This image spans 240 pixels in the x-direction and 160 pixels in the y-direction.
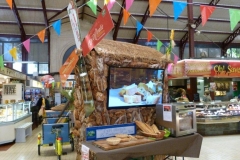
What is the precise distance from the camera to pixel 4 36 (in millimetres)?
17562

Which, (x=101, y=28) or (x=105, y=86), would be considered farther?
(x=105, y=86)

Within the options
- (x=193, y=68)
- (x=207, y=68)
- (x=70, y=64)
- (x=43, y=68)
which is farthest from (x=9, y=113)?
(x=43, y=68)

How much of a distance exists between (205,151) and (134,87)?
307cm

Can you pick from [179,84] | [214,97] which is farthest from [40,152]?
[179,84]

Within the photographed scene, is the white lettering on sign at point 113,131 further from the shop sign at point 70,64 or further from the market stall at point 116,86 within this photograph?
the shop sign at point 70,64

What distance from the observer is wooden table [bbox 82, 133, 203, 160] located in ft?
9.98

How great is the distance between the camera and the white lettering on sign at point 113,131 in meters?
3.68

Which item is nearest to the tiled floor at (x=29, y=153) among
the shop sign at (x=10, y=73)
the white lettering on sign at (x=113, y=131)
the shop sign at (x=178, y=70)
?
the white lettering on sign at (x=113, y=131)

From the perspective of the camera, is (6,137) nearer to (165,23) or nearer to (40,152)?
(40,152)

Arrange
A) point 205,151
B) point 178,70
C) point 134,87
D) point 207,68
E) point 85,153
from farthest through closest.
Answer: point 178,70 < point 207,68 < point 205,151 < point 134,87 < point 85,153

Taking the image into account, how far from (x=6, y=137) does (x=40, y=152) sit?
1.65 m

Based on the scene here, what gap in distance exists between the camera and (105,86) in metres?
4.05

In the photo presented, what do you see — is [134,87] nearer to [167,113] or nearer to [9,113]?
[167,113]

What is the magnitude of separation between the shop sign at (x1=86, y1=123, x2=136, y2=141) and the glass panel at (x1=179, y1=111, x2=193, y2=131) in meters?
0.82
